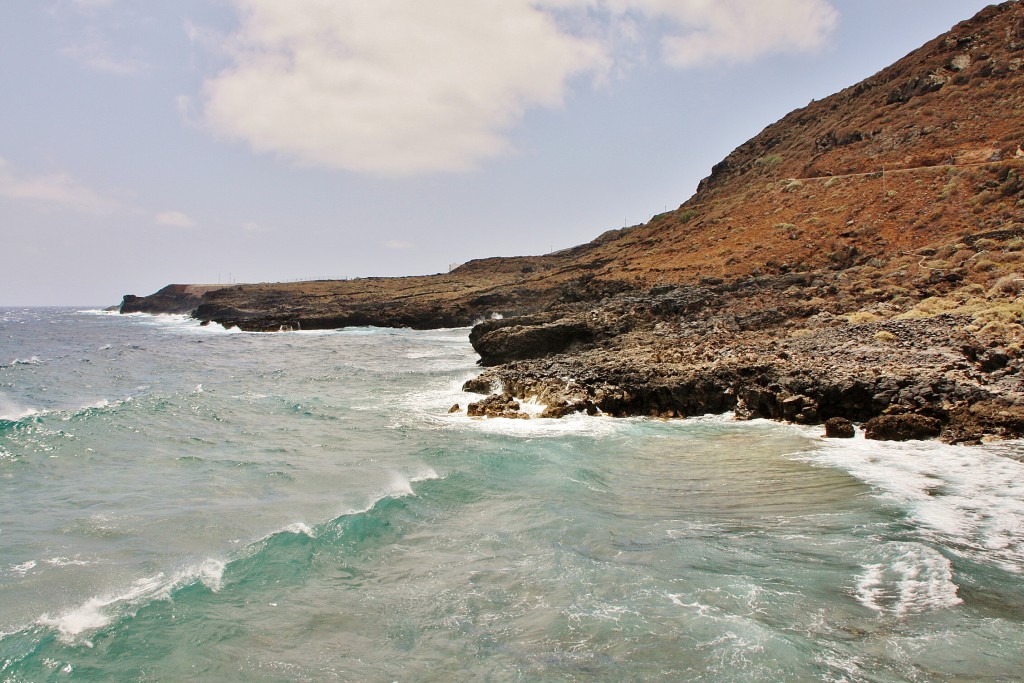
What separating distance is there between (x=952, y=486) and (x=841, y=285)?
15332mm

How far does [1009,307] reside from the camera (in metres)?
17.0

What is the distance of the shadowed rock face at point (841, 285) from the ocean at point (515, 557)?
6.90 feet

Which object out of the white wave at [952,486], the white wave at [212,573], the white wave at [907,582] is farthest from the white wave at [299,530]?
the white wave at [952,486]

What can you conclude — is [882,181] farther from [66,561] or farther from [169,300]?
[169,300]

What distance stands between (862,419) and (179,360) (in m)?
39.5

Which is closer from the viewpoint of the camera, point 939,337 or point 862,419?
point 862,419

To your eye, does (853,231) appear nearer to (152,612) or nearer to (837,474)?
(837,474)

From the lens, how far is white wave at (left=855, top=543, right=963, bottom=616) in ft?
22.1

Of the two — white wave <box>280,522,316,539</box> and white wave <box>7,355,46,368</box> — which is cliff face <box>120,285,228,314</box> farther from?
white wave <box>280,522,316,539</box>

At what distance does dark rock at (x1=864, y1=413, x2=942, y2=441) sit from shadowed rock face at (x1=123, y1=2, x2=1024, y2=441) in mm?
57

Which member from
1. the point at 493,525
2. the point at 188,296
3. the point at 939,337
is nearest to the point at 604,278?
the point at 939,337

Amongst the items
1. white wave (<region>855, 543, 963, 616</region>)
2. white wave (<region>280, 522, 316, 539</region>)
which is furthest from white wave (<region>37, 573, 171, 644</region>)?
white wave (<region>855, 543, 963, 616</region>)

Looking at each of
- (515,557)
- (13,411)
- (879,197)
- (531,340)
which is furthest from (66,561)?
(879,197)

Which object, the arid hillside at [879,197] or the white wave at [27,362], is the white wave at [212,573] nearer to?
the arid hillside at [879,197]
